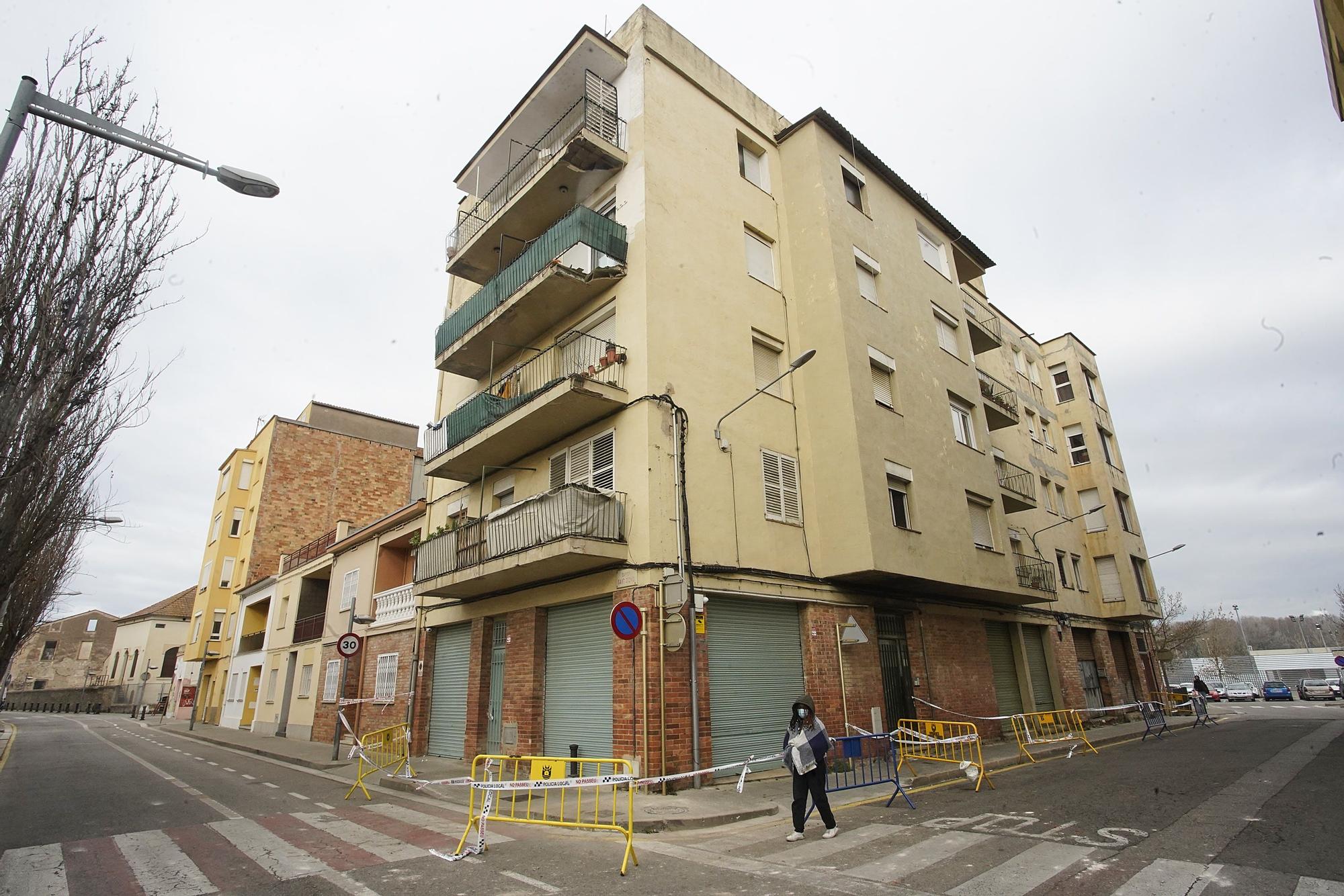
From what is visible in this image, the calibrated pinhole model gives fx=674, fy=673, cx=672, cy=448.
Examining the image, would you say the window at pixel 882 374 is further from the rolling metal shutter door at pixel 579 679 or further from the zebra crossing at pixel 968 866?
the zebra crossing at pixel 968 866

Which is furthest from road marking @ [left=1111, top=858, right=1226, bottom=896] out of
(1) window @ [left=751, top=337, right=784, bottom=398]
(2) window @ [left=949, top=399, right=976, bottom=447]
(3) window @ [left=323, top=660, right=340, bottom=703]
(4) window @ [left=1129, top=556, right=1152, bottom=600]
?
(4) window @ [left=1129, top=556, right=1152, bottom=600]

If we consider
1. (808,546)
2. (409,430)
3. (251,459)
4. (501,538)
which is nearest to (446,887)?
(501,538)

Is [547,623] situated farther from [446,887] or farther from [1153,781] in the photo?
[1153,781]

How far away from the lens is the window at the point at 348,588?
22.0 metres

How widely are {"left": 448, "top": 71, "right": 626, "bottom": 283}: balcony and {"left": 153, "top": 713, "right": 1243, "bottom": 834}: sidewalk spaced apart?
483 inches

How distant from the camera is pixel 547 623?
1371 centimetres

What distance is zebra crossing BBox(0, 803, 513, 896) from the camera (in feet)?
19.2

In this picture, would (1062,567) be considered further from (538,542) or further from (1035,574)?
(538,542)

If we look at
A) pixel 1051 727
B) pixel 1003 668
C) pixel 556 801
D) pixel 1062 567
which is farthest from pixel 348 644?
pixel 1062 567

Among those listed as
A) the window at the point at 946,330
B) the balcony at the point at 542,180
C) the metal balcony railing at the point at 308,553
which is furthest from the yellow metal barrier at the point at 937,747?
the metal balcony railing at the point at 308,553

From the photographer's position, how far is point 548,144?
17688 millimetres

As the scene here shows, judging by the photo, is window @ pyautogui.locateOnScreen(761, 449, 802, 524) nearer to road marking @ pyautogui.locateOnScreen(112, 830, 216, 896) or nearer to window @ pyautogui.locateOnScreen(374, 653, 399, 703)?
road marking @ pyautogui.locateOnScreen(112, 830, 216, 896)

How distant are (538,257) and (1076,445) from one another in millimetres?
25392

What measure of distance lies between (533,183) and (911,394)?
10.3 metres
